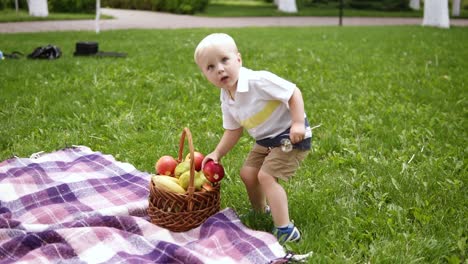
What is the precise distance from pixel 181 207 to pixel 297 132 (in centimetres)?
81

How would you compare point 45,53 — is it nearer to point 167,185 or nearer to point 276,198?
point 167,185

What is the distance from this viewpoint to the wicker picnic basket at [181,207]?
293 cm

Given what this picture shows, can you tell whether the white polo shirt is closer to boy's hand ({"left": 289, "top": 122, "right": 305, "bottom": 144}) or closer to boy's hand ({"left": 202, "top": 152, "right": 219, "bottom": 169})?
boy's hand ({"left": 289, "top": 122, "right": 305, "bottom": 144})

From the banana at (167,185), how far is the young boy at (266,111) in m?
0.26

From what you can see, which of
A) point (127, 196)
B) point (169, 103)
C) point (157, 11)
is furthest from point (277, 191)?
point (157, 11)

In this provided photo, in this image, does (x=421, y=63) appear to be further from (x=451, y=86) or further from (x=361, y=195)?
(x=361, y=195)

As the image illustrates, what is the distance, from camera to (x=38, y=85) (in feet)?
21.5

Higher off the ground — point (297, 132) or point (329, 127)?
point (297, 132)

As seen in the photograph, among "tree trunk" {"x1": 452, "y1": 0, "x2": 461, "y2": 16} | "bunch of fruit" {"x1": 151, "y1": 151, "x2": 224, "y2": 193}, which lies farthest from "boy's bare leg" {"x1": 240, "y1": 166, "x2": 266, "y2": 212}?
"tree trunk" {"x1": 452, "y1": 0, "x2": 461, "y2": 16}

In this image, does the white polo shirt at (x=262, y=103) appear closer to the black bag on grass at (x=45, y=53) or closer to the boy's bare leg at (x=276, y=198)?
the boy's bare leg at (x=276, y=198)

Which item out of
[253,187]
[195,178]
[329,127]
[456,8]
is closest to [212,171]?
[195,178]

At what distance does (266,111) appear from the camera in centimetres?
300

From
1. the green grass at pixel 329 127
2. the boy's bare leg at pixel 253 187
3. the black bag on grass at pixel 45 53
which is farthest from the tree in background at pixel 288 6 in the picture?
the boy's bare leg at pixel 253 187

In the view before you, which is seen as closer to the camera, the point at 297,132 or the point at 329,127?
the point at 297,132
